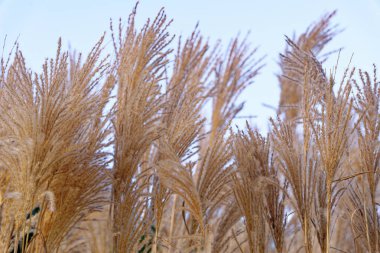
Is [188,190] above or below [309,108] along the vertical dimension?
below

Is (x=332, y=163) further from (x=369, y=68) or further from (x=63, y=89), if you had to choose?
(x=63, y=89)

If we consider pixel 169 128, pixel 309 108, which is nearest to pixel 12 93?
pixel 169 128

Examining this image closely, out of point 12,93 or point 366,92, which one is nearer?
point 12,93

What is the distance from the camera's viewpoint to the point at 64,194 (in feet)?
8.30

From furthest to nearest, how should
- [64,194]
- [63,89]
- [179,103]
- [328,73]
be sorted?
[179,103]
[328,73]
[64,194]
[63,89]

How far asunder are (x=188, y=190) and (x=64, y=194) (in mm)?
543

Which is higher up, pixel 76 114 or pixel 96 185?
pixel 76 114

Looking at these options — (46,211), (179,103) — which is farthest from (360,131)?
(46,211)

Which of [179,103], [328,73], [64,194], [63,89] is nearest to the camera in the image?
[63,89]

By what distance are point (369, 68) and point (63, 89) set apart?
1.46 meters

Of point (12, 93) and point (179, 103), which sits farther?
point (179, 103)

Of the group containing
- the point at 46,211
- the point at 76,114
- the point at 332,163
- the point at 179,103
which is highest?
the point at 179,103

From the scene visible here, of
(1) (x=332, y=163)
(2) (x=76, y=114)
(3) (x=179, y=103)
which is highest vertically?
(3) (x=179, y=103)

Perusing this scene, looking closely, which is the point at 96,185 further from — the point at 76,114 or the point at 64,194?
the point at 76,114
